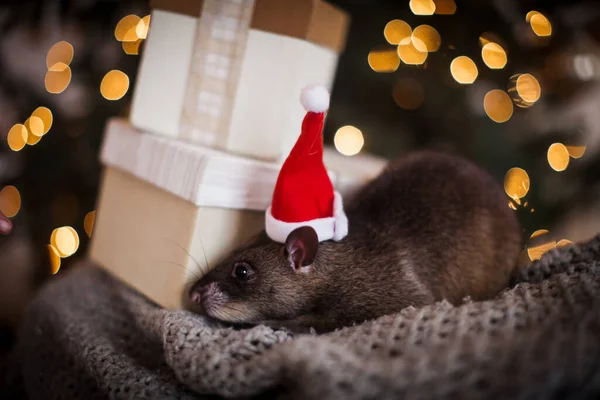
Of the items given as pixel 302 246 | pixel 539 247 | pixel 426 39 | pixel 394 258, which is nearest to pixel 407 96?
pixel 426 39

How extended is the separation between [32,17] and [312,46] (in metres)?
0.82

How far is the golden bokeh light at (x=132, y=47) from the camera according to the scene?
144cm

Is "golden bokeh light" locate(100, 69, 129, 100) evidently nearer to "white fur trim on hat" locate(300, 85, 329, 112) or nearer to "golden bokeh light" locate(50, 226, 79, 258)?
"golden bokeh light" locate(50, 226, 79, 258)

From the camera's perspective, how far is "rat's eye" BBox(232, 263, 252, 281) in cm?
88

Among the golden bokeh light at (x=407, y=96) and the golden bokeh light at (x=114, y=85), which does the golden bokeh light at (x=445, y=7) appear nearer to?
the golden bokeh light at (x=407, y=96)

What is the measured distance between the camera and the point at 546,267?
0.91 metres

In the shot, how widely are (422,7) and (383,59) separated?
0.19 metres

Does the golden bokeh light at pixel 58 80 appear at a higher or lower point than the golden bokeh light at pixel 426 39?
lower

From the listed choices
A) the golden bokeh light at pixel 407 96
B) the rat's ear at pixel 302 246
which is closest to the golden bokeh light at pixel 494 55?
the golden bokeh light at pixel 407 96

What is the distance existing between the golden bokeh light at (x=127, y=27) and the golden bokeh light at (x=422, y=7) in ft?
2.55

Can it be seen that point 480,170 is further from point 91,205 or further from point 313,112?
point 91,205

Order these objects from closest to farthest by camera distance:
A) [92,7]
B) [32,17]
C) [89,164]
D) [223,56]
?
[223,56]
[32,17]
[92,7]
[89,164]

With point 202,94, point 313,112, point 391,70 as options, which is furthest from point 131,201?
point 391,70

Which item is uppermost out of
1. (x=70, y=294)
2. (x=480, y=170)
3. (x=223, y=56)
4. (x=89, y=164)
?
(x=223, y=56)
